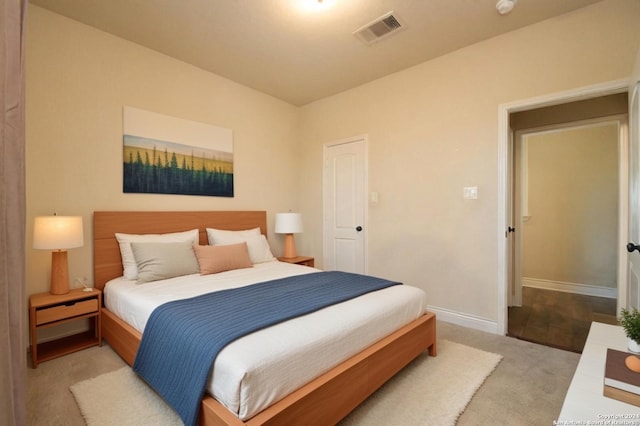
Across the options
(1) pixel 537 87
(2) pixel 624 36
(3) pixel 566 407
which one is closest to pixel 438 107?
(1) pixel 537 87

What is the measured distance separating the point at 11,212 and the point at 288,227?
3.00 metres

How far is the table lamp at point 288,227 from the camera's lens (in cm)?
391

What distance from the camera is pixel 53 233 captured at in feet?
7.21

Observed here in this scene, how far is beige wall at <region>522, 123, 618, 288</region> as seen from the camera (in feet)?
13.4

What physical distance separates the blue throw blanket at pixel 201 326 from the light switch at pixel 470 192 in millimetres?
1428

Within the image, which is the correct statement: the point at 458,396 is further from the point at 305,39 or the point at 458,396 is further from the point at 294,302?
the point at 305,39

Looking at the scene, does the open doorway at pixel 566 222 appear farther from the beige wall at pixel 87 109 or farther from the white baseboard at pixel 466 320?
the beige wall at pixel 87 109

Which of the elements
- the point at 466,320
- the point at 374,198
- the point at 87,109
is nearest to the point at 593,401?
the point at 466,320

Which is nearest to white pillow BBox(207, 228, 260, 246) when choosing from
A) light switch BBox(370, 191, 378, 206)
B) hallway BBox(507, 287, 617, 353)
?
light switch BBox(370, 191, 378, 206)

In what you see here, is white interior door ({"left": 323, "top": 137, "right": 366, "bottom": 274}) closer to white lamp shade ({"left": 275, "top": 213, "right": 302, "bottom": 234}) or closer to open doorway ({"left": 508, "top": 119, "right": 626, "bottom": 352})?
white lamp shade ({"left": 275, "top": 213, "right": 302, "bottom": 234})

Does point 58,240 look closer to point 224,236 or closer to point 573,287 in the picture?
point 224,236

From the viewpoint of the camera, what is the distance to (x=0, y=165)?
924 millimetres

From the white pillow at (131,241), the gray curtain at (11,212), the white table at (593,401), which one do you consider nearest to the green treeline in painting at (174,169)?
the white pillow at (131,241)

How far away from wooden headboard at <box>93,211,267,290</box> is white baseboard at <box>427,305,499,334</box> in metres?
2.58
